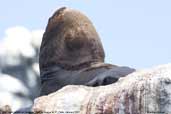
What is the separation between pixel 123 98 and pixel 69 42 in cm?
230

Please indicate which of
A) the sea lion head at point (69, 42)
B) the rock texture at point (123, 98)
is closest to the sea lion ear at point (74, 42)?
the sea lion head at point (69, 42)

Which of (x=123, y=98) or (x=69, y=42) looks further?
(x=69, y=42)

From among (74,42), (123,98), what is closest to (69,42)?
(74,42)

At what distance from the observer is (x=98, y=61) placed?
259 inches

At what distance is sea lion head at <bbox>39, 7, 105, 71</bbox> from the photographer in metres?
6.47

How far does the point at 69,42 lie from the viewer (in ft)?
21.4

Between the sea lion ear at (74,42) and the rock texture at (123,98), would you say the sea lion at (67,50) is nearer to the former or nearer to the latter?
the sea lion ear at (74,42)

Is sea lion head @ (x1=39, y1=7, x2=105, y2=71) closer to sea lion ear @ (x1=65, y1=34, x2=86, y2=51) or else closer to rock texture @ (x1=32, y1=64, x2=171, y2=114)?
sea lion ear @ (x1=65, y1=34, x2=86, y2=51)

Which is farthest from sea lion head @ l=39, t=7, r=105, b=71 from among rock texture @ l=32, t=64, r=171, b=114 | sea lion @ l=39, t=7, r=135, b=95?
rock texture @ l=32, t=64, r=171, b=114

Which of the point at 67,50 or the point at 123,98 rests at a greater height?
the point at 67,50

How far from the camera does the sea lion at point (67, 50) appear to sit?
6406mm

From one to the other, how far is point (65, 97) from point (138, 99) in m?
0.62

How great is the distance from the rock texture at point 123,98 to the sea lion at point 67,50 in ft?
4.97

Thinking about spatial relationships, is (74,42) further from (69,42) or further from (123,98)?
(123,98)
